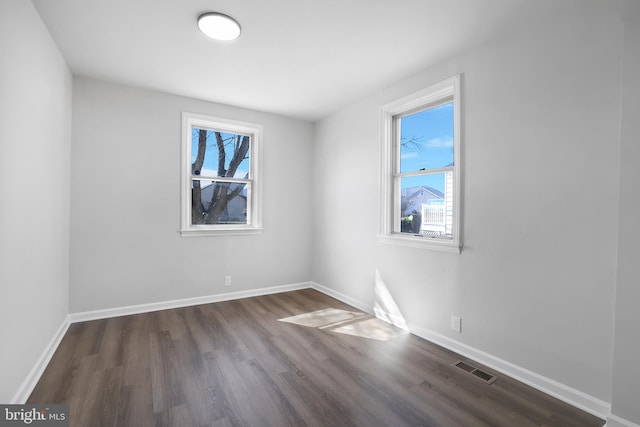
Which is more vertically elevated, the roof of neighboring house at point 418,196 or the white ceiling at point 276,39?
the white ceiling at point 276,39

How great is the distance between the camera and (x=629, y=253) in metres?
1.70

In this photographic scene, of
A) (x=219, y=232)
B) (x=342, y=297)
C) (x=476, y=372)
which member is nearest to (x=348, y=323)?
(x=342, y=297)

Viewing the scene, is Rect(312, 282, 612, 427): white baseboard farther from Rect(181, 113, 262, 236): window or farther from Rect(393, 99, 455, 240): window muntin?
Rect(181, 113, 262, 236): window

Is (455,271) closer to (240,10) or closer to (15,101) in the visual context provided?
(240,10)

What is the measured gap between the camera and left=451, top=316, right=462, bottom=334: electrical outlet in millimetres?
2666

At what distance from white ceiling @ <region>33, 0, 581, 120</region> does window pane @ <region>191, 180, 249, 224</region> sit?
1.27 meters

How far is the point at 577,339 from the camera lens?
1.99 metres

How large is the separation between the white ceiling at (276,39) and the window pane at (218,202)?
1.27m

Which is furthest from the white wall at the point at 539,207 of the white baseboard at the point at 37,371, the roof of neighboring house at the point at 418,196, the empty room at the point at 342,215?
the white baseboard at the point at 37,371

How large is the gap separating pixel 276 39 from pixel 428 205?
2132 mm

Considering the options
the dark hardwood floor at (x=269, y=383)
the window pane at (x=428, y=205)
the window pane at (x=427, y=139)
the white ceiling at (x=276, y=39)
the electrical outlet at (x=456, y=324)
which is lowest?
the dark hardwood floor at (x=269, y=383)

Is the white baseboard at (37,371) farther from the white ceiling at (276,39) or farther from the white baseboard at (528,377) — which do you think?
the white baseboard at (528,377)

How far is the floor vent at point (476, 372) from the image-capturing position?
2.25m

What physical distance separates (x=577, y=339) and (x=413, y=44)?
2534 millimetres
